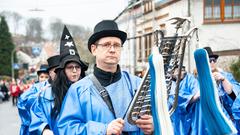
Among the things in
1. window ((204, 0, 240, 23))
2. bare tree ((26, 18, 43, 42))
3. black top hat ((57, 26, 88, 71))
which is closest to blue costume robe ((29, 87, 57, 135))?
black top hat ((57, 26, 88, 71))

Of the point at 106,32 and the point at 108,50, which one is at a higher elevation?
the point at 106,32

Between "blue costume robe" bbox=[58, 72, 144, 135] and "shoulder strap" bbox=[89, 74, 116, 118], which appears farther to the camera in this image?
"shoulder strap" bbox=[89, 74, 116, 118]

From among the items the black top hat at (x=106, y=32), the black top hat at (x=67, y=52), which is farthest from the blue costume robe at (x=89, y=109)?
the black top hat at (x=67, y=52)

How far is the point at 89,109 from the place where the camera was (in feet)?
13.1

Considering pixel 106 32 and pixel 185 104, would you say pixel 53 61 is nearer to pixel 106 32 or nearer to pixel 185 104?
pixel 185 104

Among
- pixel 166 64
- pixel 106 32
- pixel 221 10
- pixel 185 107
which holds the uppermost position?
pixel 221 10

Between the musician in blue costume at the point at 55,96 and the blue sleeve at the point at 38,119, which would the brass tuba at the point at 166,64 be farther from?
the blue sleeve at the point at 38,119

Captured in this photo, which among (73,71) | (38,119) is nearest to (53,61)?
(73,71)

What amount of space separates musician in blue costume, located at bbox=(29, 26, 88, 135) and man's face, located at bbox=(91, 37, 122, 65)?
179 centimetres

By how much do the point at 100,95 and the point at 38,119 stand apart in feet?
6.46

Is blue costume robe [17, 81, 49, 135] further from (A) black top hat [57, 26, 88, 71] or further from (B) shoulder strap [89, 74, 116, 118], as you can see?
(B) shoulder strap [89, 74, 116, 118]

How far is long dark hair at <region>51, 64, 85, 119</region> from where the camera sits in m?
5.88

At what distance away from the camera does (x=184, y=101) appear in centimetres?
698

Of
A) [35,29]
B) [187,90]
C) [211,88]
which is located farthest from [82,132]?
[35,29]
